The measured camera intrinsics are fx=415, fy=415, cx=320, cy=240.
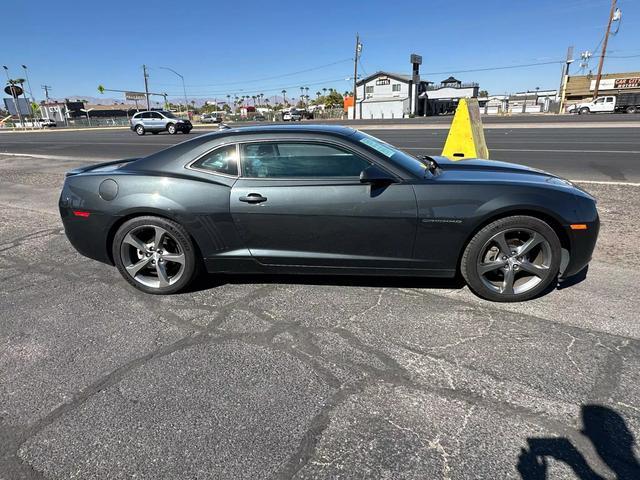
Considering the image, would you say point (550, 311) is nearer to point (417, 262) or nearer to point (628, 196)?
point (417, 262)

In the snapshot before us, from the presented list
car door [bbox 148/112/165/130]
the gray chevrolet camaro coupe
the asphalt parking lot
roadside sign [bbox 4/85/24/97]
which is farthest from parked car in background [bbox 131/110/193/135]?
roadside sign [bbox 4/85/24/97]

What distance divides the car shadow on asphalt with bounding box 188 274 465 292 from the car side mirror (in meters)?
0.96

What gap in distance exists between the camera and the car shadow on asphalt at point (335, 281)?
3719mm

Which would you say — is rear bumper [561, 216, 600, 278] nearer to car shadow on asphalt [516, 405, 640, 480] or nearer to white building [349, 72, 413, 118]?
car shadow on asphalt [516, 405, 640, 480]

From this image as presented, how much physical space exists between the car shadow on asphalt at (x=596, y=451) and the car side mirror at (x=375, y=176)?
6.38 feet

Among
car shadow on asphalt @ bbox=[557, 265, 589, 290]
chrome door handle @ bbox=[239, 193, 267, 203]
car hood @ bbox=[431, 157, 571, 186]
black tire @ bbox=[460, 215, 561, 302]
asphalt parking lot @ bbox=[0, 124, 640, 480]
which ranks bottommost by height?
asphalt parking lot @ bbox=[0, 124, 640, 480]

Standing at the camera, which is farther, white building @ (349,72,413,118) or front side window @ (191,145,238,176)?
white building @ (349,72,413,118)

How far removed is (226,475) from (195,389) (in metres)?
0.67

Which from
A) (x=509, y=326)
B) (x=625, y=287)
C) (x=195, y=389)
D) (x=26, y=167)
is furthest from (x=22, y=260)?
(x=26, y=167)

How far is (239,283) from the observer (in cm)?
390

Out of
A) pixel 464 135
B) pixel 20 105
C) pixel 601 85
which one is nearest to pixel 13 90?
pixel 20 105

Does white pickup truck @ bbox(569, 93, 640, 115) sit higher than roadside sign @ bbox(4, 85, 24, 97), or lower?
lower

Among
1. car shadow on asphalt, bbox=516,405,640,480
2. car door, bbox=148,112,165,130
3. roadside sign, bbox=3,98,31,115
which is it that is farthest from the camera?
roadside sign, bbox=3,98,31,115

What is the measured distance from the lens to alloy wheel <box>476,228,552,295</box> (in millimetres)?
3238
